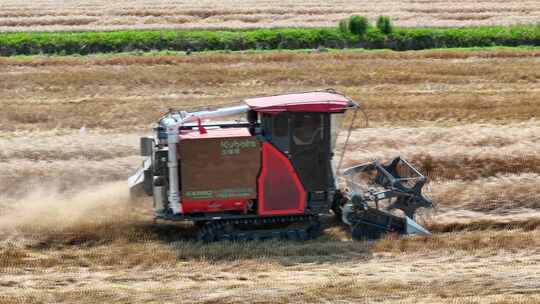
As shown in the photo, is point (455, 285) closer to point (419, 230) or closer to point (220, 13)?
point (419, 230)

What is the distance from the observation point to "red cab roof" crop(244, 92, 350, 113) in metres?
14.3

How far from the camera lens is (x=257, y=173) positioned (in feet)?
47.0

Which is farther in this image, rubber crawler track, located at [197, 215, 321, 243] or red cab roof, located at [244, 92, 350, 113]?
rubber crawler track, located at [197, 215, 321, 243]

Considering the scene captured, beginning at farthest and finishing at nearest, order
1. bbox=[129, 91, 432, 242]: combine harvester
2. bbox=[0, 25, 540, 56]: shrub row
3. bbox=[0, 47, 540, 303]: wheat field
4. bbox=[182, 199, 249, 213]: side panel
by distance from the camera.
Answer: bbox=[0, 25, 540, 56]: shrub row
bbox=[182, 199, 249, 213]: side panel
bbox=[129, 91, 432, 242]: combine harvester
bbox=[0, 47, 540, 303]: wheat field

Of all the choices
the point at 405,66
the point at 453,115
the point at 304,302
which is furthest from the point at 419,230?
the point at 405,66

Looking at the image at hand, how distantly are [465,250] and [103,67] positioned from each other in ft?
56.5

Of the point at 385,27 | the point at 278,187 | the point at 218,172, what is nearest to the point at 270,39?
the point at 385,27

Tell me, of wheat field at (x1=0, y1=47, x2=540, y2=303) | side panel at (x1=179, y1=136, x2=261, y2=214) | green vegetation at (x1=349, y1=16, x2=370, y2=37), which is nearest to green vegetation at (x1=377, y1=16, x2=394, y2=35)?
green vegetation at (x1=349, y1=16, x2=370, y2=37)

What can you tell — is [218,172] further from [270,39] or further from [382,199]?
[270,39]

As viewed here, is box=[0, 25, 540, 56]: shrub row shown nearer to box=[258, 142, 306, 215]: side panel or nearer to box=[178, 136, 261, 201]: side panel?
box=[258, 142, 306, 215]: side panel

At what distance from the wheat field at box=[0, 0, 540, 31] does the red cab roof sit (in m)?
24.5

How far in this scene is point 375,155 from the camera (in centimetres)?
1856

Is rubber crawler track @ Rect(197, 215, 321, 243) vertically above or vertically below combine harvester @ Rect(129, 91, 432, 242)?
below

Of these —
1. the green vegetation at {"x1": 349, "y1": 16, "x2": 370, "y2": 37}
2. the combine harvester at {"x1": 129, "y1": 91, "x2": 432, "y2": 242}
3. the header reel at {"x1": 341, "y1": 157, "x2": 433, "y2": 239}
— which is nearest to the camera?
the combine harvester at {"x1": 129, "y1": 91, "x2": 432, "y2": 242}
